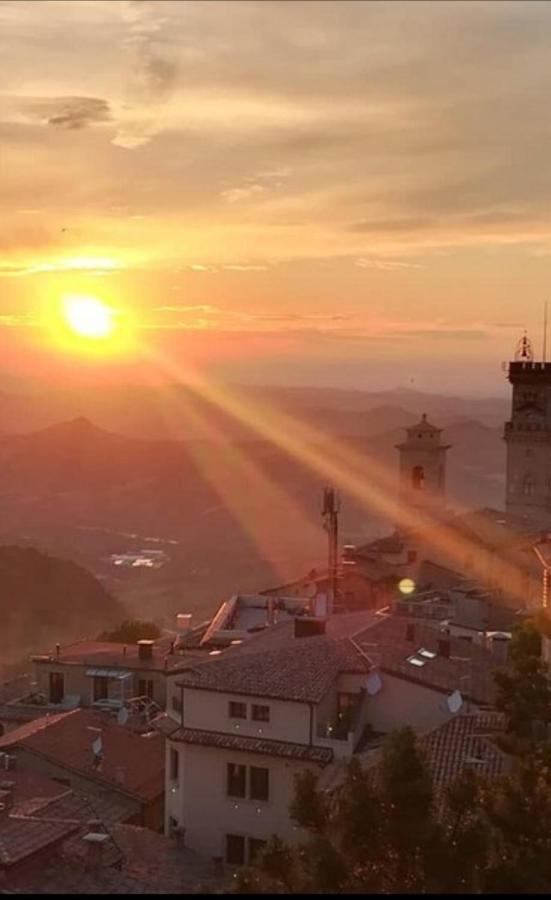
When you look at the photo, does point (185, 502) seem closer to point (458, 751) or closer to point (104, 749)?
point (104, 749)

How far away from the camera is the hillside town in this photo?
60.3ft

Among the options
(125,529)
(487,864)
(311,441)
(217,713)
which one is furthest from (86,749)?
(311,441)

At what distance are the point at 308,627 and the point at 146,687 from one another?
25.7ft

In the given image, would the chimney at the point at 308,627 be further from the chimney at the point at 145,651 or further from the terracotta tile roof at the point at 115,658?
the chimney at the point at 145,651

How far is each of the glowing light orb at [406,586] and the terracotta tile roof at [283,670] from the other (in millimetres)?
16208

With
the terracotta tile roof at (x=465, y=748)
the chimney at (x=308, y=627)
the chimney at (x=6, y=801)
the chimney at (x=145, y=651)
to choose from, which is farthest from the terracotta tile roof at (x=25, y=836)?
the chimney at (x=145, y=651)

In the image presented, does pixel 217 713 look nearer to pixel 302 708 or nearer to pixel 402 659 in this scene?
pixel 302 708

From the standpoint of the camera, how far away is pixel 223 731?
71.6 ft

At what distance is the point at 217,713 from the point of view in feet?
72.1

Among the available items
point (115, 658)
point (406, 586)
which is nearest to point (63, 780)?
point (115, 658)

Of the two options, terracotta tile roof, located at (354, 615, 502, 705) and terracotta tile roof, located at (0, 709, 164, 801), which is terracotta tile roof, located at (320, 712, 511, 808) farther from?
terracotta tile roof, located at (0, 709, 164, 801)

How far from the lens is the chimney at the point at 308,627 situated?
25.8 m

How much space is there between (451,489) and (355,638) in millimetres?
123619

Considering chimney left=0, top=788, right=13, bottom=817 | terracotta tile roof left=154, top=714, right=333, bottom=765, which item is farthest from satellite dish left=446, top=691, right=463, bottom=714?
chimney left=0, top=788, right=13, bottom=817
